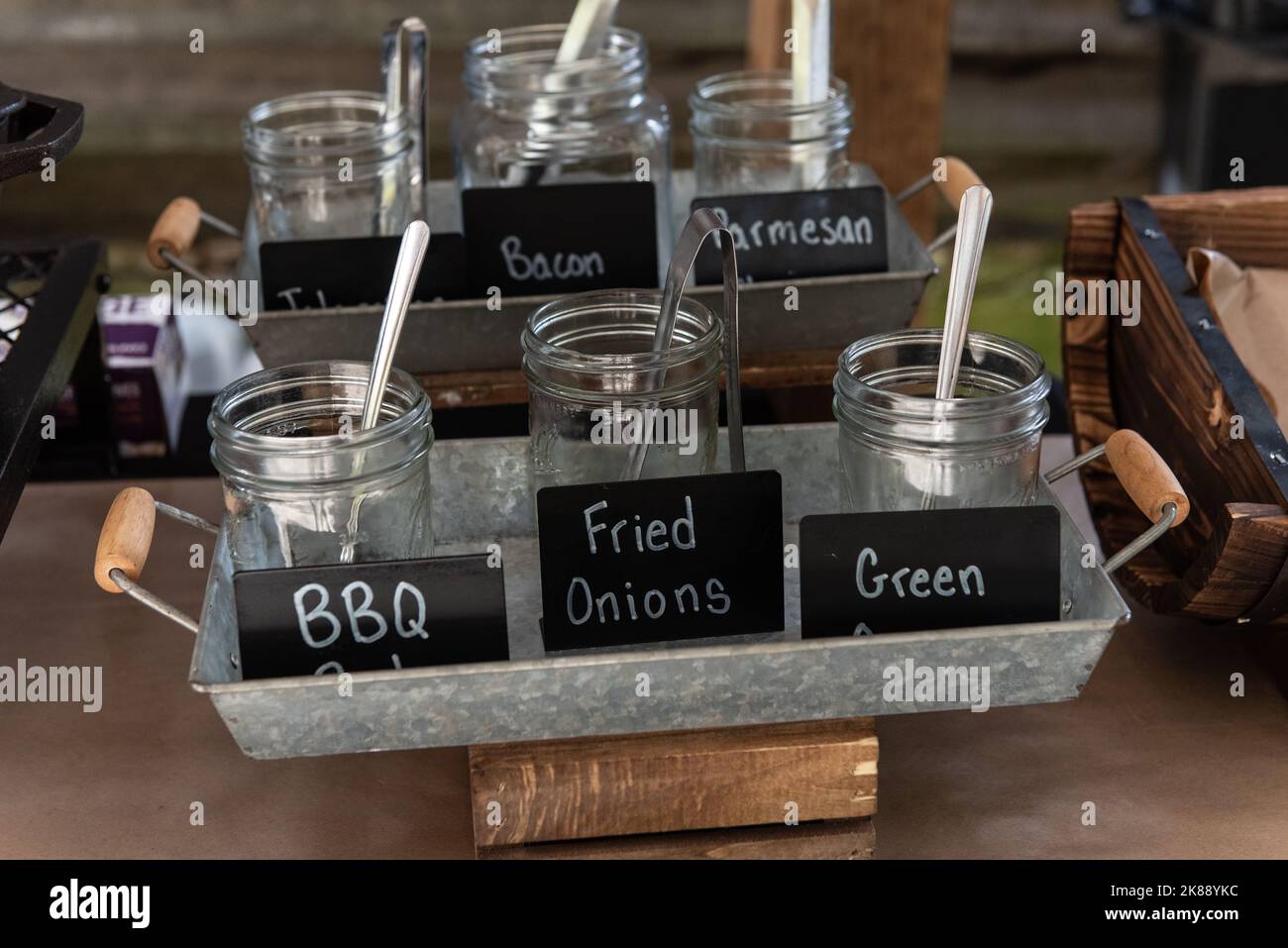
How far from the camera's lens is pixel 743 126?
1055 millimetres

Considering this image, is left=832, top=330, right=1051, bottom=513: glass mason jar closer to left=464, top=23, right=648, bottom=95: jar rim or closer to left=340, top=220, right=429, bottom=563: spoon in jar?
left=340, top=220, right=429, bottom=563: spoon in jar

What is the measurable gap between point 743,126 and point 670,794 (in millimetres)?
526

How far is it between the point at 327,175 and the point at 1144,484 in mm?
591

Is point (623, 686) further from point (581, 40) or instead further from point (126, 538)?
point (581, 40)

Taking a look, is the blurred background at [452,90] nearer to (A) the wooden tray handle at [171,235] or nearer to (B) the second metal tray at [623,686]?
(A) the wooden tray handle at [171,235]

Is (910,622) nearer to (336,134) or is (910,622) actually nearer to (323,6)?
(336,134)

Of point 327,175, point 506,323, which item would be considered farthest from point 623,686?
point 327,175

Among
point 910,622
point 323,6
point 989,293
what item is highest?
point 323,6

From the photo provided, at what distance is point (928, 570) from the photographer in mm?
692

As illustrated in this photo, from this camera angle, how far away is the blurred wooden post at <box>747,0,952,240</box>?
132 cm

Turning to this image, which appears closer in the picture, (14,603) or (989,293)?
(14,603)

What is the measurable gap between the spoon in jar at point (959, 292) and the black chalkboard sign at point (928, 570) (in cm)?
5

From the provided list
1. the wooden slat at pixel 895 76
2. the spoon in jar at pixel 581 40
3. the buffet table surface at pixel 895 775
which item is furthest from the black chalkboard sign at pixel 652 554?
the wooden slat at pixel 895 76
